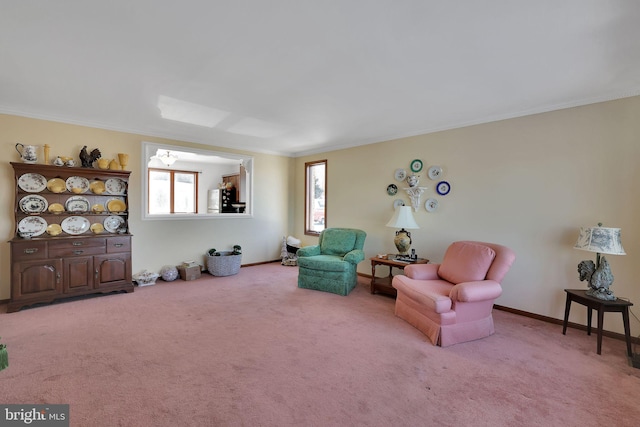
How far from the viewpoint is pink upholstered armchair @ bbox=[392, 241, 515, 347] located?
2719 millimetres

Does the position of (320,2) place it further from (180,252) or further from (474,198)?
(180,252)

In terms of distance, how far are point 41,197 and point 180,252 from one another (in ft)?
6.59

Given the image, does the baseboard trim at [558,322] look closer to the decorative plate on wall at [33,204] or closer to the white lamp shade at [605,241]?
the white lamp shade at [605,241]

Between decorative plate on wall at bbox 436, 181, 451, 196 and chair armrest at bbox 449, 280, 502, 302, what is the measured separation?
161cm

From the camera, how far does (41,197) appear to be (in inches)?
151

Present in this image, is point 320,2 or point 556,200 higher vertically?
point 320,2

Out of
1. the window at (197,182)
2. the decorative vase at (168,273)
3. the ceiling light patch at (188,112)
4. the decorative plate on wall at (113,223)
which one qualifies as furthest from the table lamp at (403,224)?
the decorative plate on wall at (113,223)

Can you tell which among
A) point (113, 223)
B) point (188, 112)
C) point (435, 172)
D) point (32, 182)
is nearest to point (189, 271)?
point (113, 223)

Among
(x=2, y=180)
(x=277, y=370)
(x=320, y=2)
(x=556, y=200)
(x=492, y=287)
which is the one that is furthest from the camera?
(x=2, y=180)

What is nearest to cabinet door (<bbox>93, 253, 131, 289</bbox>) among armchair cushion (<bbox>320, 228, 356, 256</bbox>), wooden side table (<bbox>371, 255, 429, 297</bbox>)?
armchair cushion (<bbox>320, 228, 356, 256</bbox>)

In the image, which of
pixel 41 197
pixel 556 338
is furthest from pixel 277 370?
pixel 41 197

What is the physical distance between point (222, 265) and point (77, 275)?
79.0 inches

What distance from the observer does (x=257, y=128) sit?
448 cm

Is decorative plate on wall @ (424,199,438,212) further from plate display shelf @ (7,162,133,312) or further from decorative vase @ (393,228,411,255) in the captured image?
plate display shelf @ (7,162,133,312)
